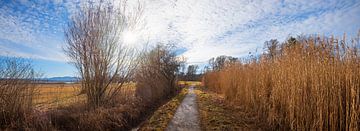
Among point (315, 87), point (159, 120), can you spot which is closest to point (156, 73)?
point (159, 120)

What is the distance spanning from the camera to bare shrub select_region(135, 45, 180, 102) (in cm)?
1109

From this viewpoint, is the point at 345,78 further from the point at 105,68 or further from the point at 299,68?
the point at 105,68

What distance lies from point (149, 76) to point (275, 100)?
8879 mm

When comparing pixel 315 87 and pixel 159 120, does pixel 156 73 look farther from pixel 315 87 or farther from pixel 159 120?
pixel 315 87

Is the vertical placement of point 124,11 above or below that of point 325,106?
above

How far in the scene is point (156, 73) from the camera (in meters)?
13.7

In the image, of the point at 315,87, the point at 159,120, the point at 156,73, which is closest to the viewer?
the point at 315,87

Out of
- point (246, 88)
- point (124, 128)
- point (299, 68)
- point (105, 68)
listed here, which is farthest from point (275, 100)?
point (105, 68)

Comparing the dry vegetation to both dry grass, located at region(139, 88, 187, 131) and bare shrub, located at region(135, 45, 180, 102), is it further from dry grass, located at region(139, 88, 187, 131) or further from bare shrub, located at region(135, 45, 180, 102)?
bare shrub, located at region(135, 45, 180, 102)

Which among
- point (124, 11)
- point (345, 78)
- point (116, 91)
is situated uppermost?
point (124, 11)

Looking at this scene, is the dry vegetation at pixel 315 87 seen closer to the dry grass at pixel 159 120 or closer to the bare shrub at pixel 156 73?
the dry grass at pixel 159 120

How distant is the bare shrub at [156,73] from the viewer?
11.1 metres

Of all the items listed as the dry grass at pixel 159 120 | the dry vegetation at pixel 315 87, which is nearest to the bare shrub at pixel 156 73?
the dry grass at pixel 159 120

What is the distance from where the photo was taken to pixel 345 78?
2961 millimetres
